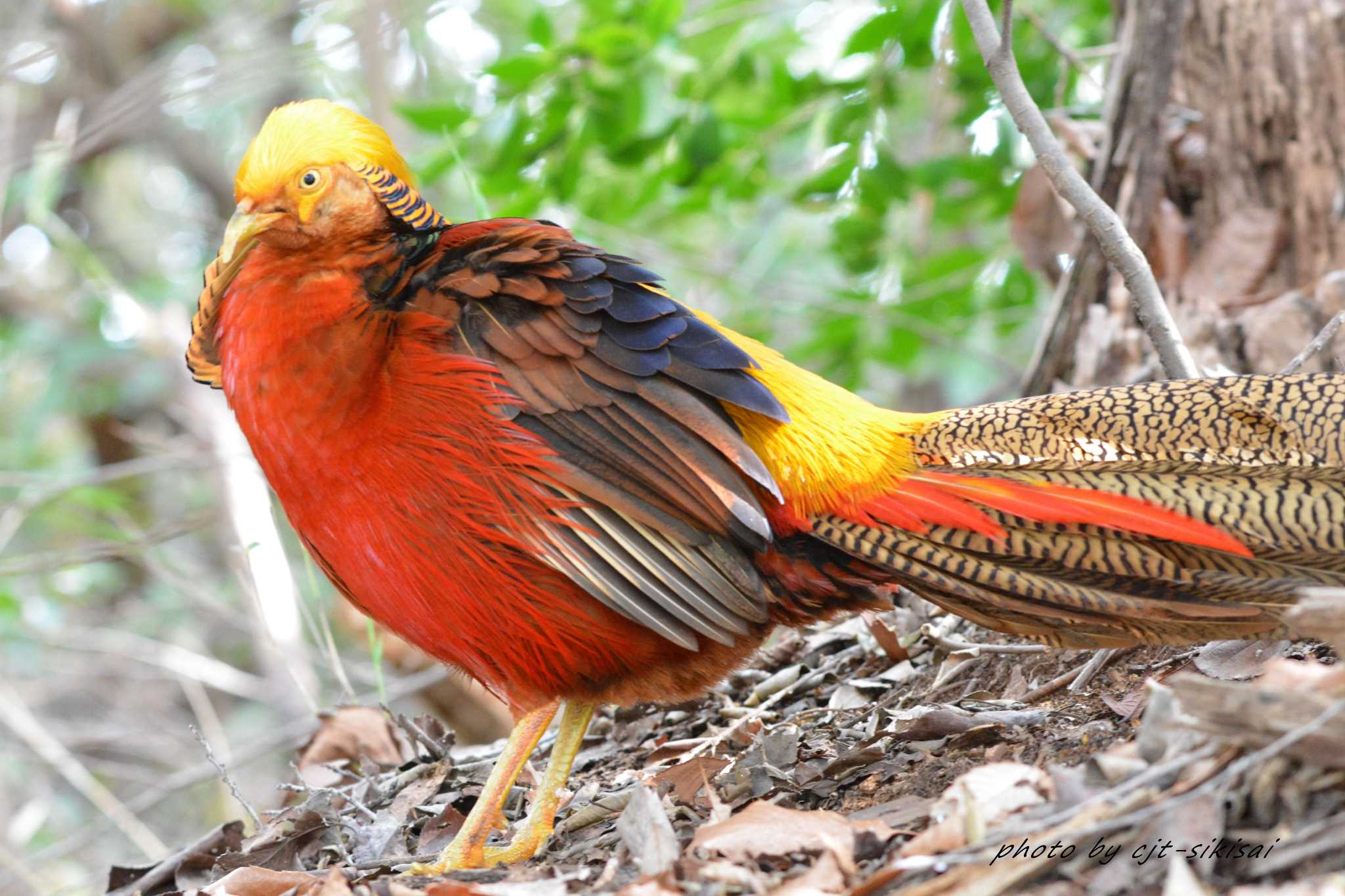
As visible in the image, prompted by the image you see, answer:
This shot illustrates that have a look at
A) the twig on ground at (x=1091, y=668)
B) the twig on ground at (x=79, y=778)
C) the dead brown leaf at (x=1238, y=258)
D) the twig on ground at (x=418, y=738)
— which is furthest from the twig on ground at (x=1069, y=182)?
the twig on ground at (x=79, y=778)

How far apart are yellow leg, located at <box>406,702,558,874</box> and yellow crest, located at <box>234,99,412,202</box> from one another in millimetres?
1451

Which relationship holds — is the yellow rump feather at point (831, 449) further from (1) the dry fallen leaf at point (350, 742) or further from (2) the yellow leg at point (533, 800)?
(1) the dry fallen leaf at point (350, 742)

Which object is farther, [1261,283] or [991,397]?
[991,397]

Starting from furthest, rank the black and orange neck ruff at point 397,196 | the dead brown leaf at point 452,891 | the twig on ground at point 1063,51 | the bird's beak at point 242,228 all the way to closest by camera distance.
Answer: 1. the twig on ground at point 1063,51
2. the black and orange neck ruff at point 397,196
3. the bird's beak at point 242,228
4. the dead brown leaf at point 452,891

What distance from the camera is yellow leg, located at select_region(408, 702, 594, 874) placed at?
286 cm

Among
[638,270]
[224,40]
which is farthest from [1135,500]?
[224,40]

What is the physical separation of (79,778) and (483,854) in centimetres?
374

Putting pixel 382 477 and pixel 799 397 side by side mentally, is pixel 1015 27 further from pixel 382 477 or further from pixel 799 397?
pixel 382 477

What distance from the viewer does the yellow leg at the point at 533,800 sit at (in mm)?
2859

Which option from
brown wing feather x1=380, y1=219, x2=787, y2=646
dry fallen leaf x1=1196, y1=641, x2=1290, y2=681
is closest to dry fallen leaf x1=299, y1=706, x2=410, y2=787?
brown wing feather x1=380, y1=219, x2=787, y2=646

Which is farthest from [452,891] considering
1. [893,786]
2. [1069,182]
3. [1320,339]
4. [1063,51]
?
[1063,51]

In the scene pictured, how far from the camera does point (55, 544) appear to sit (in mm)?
10859

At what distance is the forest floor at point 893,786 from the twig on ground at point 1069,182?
0.83 m

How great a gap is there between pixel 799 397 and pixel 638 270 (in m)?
0.52
